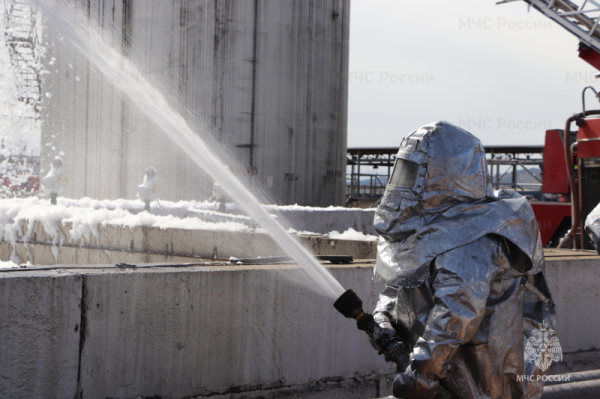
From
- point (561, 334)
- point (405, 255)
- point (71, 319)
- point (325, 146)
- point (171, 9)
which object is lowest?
point (561, 334)

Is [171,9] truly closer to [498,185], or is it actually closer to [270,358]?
[498,185]

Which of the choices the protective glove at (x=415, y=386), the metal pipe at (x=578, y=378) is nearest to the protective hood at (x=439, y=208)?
the protective glove at (x=415, y=386)

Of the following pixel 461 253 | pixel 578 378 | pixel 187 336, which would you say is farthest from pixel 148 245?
pixel 461 253

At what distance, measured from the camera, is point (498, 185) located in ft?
81.1

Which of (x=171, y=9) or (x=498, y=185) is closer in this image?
(x=171, y=9)

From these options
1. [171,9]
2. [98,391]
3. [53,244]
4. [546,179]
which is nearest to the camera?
[98,391]

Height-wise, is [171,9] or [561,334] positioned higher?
[171,9]

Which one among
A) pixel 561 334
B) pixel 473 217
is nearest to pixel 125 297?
pixel 473 217

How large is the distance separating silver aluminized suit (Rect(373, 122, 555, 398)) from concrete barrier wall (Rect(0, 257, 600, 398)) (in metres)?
1.43

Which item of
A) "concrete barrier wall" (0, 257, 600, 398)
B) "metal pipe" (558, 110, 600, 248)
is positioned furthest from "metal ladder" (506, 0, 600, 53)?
"concrete barrier wall" (0, 257, 600, 398)

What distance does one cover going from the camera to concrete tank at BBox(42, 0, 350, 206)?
19062 millimetres

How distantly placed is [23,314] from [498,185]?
22.9m

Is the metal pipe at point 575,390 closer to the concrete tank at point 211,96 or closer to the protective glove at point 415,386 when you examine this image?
the protective glove at point 415,386

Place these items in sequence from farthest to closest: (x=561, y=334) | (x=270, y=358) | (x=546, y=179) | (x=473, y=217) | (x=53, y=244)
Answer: (x=546, y=179)
(x=53, y=244)
(x=561, y=334)
(x=270, y=358)
(x=473, y=217)
